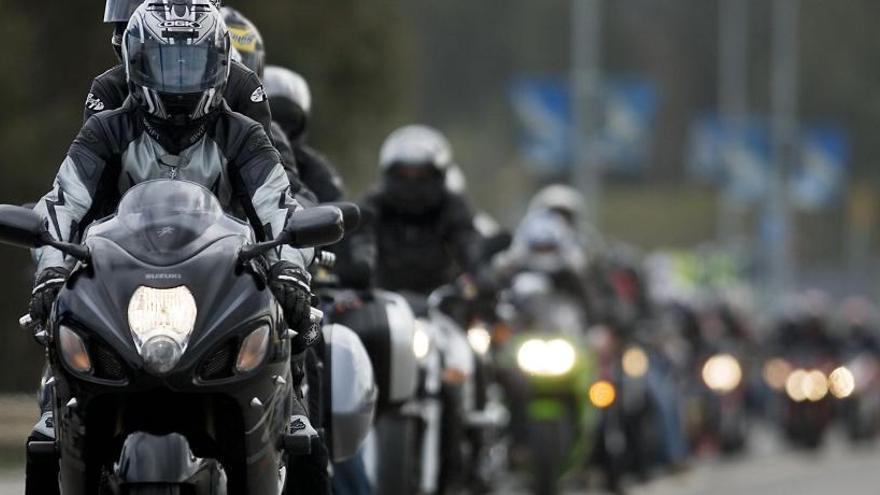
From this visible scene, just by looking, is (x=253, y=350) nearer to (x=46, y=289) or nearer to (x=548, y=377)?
(x=46, y=289)

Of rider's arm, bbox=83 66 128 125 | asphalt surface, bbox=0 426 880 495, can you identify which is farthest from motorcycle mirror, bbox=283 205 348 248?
asphalt surface, bbox=0 426 880 495

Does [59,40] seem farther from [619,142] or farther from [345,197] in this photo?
[345,197]

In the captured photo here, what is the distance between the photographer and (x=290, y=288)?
691cm

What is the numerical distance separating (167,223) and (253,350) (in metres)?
0.41

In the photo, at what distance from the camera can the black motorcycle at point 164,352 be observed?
6465mm

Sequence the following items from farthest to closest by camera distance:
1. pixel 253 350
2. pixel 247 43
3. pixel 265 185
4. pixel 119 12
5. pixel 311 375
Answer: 1. pixel 247 43
2. pixel 311 375
3. pixel 119 12
4. pixel 265 185
5. pixel 253 350

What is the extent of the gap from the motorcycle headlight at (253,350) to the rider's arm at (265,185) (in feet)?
1.92

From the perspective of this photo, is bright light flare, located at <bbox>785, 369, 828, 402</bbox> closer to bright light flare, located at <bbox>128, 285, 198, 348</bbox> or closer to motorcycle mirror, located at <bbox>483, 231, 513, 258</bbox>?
motorcycle mirror, located at <bbox>483, 231, 513, 258</bbox>

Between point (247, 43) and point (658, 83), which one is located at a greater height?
point (658, 83)

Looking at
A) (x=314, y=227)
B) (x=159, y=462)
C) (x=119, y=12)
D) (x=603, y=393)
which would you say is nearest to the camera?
(x=159, y=462)

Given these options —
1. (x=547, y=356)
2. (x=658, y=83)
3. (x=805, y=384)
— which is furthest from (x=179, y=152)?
(x=658, y=83)

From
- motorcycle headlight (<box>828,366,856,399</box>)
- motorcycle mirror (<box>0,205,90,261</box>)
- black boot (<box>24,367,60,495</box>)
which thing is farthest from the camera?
motorcycle headlight (<box>828,366,856,399</box>)

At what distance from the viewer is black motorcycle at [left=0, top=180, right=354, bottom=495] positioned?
21.2 feet

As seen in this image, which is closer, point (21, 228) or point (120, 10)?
point (21, 228)
